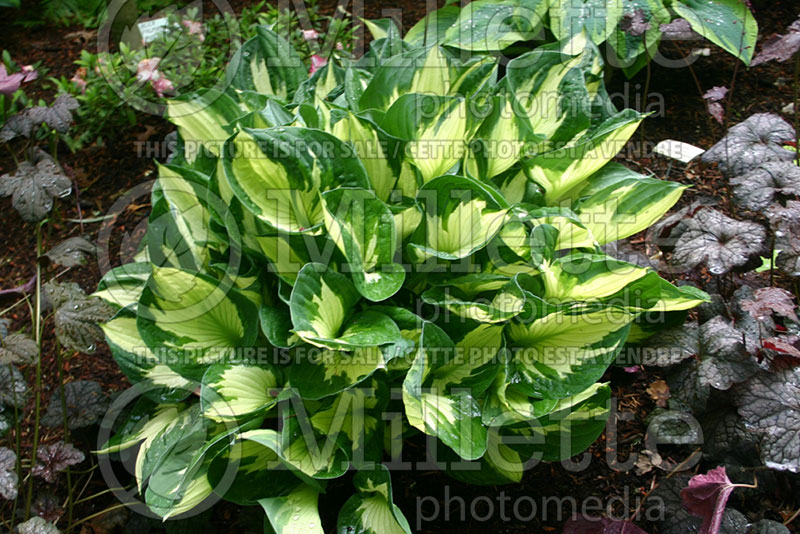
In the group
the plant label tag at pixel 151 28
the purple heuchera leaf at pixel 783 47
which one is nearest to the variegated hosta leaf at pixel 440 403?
the purple heuchera leaf at pixel 783 47

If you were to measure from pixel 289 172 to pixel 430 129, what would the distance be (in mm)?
306

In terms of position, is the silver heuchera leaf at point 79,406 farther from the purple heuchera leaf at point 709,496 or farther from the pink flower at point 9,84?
the purple heuchera leaf at point 709,496

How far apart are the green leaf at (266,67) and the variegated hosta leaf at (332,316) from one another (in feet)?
2.07

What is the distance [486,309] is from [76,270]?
1.40 meters

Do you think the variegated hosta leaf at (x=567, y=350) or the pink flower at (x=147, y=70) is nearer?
the variegated hosta leaf at (x=567, y=350)

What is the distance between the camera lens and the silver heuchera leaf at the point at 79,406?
1488 mm

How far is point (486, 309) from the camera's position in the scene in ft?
4.01

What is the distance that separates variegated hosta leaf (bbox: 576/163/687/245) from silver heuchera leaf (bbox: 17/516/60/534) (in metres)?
1.19

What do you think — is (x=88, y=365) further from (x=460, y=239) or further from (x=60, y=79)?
(x=60, y=79)

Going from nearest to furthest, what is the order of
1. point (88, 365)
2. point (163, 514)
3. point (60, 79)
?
1. point (163, 514)
2. point (88, 365)
3. point (60, 79)

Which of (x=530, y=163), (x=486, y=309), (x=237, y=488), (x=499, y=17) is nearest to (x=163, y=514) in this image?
(x=237, y=488)

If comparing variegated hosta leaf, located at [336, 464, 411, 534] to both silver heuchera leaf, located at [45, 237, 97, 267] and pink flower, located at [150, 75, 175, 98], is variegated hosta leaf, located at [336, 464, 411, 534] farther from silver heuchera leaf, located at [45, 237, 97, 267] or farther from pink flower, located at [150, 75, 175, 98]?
pink flower, located at [150, 75, 175, 98]

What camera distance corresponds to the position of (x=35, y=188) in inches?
54.2

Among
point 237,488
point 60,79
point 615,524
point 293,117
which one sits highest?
point 293,117
